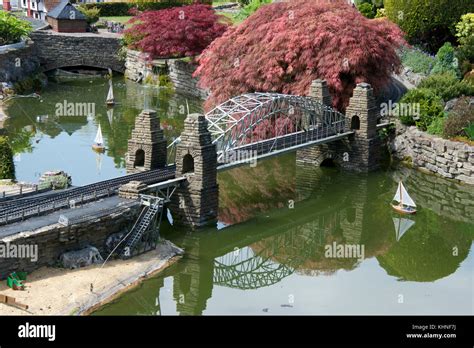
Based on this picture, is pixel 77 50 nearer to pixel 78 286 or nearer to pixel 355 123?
pixel 355 123

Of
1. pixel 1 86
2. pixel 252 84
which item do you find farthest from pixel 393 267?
pixel 1 86

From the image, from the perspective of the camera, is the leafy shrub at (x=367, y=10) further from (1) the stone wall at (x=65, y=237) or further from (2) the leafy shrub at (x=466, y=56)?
(1) the stone wall at (x=65, y=237)

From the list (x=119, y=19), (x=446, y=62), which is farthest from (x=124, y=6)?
(x=446, y=62)

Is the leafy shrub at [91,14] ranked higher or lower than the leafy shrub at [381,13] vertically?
lower

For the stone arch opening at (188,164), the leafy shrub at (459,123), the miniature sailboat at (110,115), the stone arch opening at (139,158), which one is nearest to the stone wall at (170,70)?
the miniature sailboat at (110,115)

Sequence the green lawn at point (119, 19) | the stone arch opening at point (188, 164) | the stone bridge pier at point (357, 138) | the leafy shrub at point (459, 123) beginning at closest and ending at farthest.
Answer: the stone arch opening at point (188, 164) → the leafy shrub at point (459, 123) → the stone bridge pier at point (357, 138) → the green lawn at point (119, 19)

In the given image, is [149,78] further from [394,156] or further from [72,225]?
[72,225]
